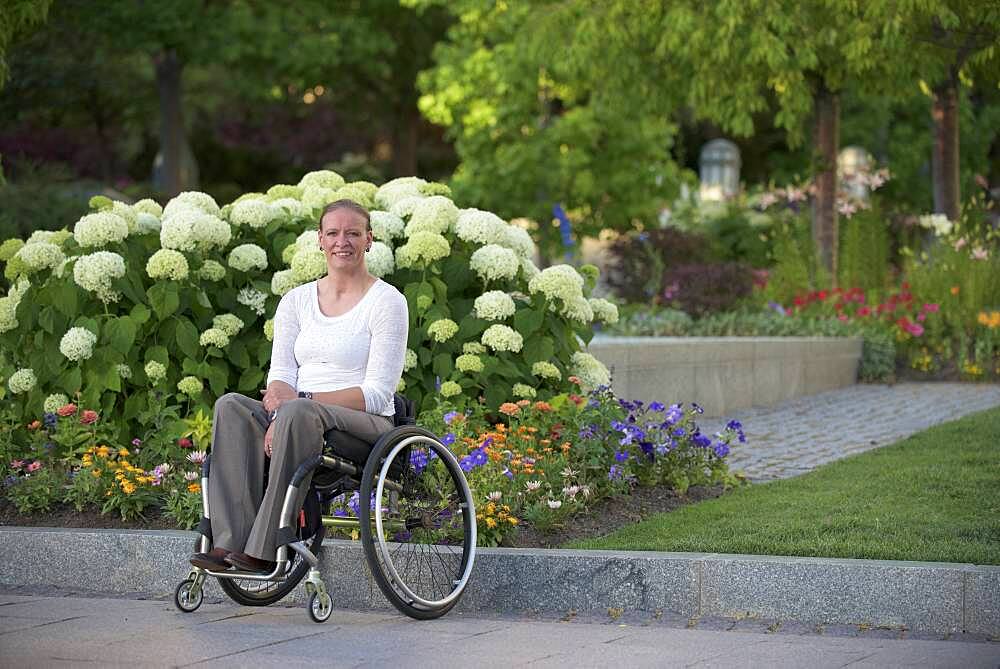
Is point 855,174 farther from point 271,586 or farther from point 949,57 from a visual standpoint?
point 271,586

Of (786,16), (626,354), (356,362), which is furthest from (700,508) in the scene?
(786,16)

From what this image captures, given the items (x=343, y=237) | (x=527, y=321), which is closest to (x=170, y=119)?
(x=527, y=321)

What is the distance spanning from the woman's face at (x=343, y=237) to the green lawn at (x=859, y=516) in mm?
1551

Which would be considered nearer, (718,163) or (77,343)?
(77,343)

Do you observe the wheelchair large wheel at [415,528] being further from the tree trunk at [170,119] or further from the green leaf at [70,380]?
the tree trunk at [170,119]

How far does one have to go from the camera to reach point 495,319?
8289mm

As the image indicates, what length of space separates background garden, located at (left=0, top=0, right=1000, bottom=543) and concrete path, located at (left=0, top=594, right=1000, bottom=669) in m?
0.94

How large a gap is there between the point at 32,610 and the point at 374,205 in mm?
3490

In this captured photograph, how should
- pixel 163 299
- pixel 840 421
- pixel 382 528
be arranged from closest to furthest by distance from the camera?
pixel 382 528
pixel 163 299
pixel 840 421

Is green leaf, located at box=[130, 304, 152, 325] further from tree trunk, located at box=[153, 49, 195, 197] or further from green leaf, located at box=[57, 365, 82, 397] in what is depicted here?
tree trunk, located at box=[153, 49, 195, 197]

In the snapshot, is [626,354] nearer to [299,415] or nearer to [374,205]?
[374,205]

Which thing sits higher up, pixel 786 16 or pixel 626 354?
pixel 786 16

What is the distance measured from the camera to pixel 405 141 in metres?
39.2

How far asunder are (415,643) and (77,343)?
320 cm
